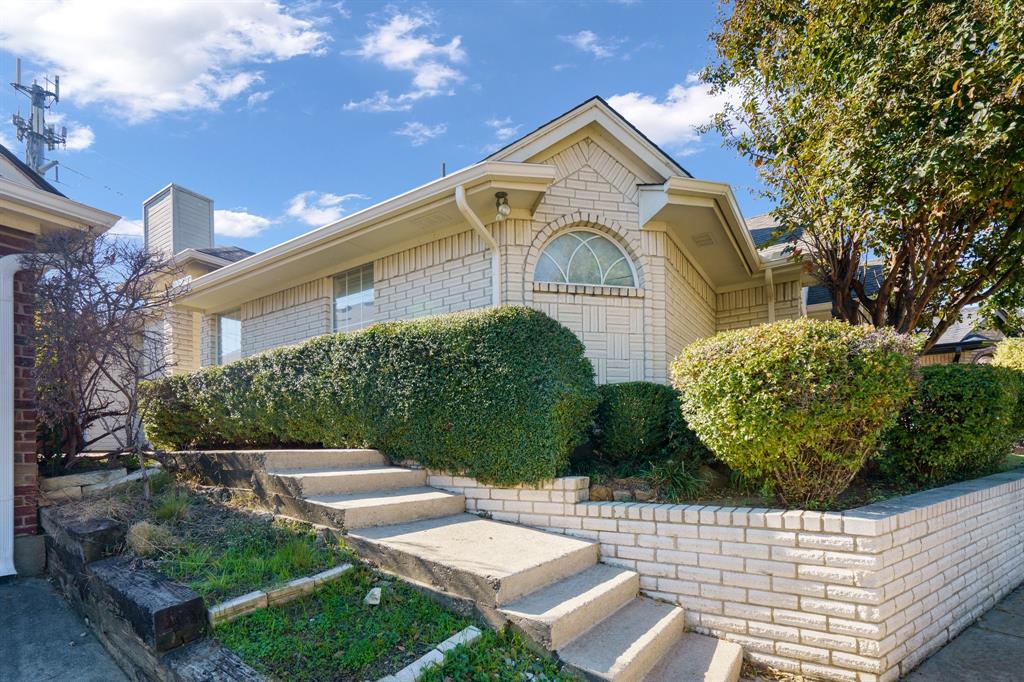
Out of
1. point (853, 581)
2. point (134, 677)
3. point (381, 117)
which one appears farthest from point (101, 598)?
point (381, 117)

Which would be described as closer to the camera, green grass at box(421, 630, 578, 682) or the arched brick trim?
green grass at box(421, 630, 578, 682)

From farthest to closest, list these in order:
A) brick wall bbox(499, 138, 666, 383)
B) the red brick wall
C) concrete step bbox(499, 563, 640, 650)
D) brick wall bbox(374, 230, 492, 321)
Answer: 1. brick wall bbox(374, 230, 492, 321)
2. brick wall bbox(499, 138, 666, 383)
3. the red brick wall
4. concrete step bbox(499, 563, 640, 650)

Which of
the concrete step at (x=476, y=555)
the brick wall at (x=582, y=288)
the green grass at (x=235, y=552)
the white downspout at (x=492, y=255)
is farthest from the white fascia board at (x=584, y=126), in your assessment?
the green grass at (x=235, y=552)

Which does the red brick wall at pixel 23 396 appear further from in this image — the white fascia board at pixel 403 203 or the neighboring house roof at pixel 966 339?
the neighboring house roof at pixel 966 339

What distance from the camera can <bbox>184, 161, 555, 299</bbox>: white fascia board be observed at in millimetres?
5641

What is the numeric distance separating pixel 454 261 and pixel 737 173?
4815 mm

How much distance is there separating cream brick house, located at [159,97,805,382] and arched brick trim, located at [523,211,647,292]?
0.05ft

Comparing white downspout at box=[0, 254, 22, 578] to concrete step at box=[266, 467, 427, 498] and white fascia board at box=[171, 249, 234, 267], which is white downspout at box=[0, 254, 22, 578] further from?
white fascia board at box=[171, 249, 234, 267]

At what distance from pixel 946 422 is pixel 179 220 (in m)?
15.4

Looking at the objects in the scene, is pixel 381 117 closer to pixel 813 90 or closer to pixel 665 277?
pixel 665 277

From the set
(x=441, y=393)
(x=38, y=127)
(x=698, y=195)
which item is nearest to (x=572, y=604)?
(x=441, y=393)

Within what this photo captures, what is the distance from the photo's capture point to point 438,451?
15.6 ft

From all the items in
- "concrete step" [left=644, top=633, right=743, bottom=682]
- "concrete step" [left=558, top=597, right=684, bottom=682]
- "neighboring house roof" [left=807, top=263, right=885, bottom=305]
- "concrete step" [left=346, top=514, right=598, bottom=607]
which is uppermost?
"neighboring house roof" [left=807, top=263, right=885, bottom=305]

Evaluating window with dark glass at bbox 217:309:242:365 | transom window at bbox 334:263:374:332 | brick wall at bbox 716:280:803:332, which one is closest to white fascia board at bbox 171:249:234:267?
window with dark glass at bbox 217:309:242:365
